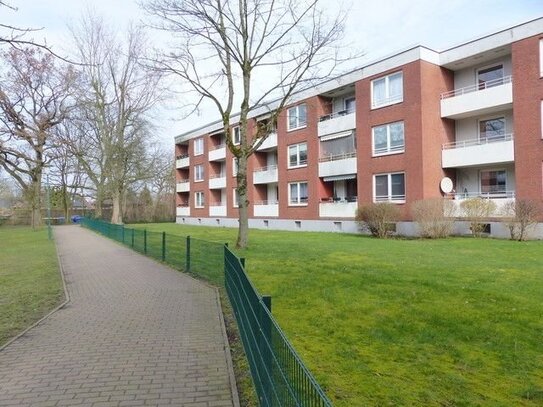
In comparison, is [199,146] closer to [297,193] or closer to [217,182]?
[217,182]

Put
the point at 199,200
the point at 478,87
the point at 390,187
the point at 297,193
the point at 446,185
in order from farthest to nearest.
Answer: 1. the point at 199,200
2. the point at 297,193
3. the point at 390,187
4. the point at 446,185
5. the point at 478,87

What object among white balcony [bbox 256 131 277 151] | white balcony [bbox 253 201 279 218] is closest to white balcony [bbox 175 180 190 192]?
white balcony [bbox 253 201 279 218]

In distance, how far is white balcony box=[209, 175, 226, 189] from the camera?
1629 inches

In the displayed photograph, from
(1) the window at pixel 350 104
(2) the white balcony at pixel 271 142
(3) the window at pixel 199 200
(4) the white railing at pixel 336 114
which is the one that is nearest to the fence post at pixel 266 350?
(4) the white railing at pixel 336 114

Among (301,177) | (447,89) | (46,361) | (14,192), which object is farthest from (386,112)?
(14,192)

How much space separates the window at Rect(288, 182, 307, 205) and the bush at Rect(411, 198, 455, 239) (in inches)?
430

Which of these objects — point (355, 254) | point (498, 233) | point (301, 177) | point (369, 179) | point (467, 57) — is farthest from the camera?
point (301, 177)

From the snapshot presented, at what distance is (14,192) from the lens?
74.1m

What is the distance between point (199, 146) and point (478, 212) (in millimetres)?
31991

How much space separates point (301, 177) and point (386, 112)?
26.3 feet

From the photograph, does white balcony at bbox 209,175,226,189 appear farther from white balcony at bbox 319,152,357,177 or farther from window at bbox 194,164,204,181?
white balcony at bbox 319,152,357,177

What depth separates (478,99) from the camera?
69.0 ft

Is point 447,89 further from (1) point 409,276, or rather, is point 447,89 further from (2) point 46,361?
(2) point 46,361

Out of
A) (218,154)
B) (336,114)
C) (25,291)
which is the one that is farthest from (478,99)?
(218,154)
